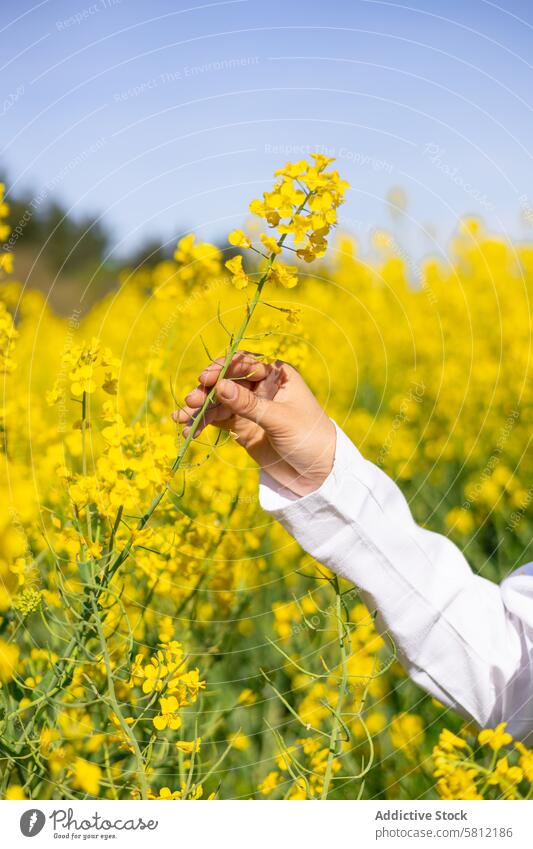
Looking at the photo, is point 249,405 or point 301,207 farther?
point 249,405

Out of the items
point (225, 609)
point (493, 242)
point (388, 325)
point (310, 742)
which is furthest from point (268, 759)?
point (493, 242)

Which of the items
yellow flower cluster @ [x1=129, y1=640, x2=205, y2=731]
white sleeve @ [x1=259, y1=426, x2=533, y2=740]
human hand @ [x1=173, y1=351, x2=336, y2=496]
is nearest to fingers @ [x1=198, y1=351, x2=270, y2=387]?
human hand @ [x1=173, y1=351, x2=336, y2=496]

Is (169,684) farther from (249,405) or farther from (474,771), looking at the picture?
(474,771)

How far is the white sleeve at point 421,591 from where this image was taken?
1.11 meters

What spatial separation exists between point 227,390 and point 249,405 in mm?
47

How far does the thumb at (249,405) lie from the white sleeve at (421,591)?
0.11 meters

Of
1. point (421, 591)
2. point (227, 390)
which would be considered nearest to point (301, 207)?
point (227, 390)

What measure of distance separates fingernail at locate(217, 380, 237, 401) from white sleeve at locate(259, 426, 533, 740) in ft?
0.65

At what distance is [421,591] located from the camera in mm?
1151

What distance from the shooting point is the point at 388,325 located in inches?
164
